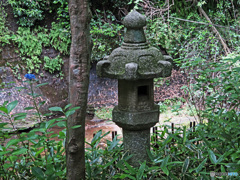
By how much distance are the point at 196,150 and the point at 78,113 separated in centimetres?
144

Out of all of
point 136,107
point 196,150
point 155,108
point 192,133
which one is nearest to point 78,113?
point 136,107

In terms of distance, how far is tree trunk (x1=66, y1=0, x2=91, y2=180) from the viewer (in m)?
2.20

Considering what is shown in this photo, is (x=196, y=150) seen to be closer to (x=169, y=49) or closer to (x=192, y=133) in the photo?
(x=192, y=133)

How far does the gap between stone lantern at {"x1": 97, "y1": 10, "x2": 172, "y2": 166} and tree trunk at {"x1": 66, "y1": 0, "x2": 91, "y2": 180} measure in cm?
56

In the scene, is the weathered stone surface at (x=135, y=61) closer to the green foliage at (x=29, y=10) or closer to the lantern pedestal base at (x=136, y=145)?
the lantern pedestal base at (x=136, y=145)

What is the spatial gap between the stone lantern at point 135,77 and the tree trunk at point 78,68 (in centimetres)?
56

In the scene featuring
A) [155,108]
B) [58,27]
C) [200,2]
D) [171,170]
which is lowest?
[171,170]

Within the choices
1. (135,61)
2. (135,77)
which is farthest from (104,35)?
(135,77)

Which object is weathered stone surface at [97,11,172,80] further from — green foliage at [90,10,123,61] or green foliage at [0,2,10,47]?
green foliage at [0,2,10,47]

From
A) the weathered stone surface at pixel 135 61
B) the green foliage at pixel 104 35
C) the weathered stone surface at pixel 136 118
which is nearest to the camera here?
the weathered stone surface at pixel 135 61

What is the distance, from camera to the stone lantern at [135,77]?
2.80 metres

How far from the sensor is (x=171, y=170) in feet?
9.57

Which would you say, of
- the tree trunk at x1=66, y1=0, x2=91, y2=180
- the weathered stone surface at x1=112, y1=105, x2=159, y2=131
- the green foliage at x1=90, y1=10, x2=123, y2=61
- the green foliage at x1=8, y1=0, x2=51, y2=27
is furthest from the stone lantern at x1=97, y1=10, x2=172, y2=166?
the green foliage at x1=8, y1=0, x2=51, y2=27

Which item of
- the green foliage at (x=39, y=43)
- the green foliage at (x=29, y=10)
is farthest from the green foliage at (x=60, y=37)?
the green foliage at (x=29, y=10)
